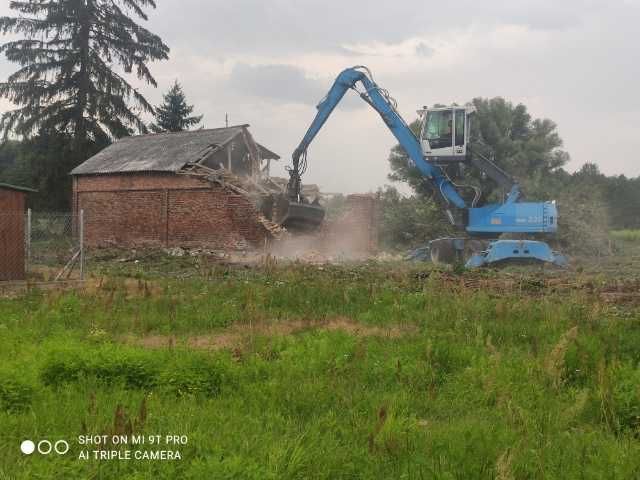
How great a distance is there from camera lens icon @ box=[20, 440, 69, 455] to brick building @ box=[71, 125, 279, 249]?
1877 cm

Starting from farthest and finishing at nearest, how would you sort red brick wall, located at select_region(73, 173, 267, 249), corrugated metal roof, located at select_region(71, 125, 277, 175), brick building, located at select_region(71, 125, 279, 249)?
→ 1. corrugated metal roof, located at select_region(71, 125, 277, 175)
2. brick building, located at select_region(71, 125, 279, 249)
3. red brick wall, located at select_region(73, 173, 267, 249)

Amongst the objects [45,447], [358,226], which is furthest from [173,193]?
[45,447]

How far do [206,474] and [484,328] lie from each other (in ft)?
18.8

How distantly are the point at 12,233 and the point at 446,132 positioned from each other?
13065 millimetres

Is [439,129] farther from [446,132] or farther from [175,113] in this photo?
[175,113]

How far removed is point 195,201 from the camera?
2489 centimetres

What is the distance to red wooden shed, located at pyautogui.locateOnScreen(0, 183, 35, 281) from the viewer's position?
13891 millimetres

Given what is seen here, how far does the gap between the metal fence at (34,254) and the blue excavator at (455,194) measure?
317 inches

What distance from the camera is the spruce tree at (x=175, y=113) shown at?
4931cm

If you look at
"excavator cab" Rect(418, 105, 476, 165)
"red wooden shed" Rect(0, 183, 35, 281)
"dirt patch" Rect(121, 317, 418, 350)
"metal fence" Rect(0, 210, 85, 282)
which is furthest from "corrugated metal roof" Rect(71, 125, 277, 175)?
"dirt patch" Rect(121, 317, 418, 350)

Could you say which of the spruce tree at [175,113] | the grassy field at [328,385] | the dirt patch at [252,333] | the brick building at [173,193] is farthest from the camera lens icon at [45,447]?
the spruce tree at [175,113]

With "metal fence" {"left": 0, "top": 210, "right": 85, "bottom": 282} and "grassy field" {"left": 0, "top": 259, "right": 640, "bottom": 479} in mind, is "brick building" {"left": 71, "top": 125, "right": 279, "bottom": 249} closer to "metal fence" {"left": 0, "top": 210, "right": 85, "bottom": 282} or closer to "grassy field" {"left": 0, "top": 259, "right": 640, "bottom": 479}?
"metal fence" {"left": 0, "top": 210, "right": 85, "bottom": 282}

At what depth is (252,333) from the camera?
8227 mm

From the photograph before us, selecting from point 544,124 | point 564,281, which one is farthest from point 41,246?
point 544,124
